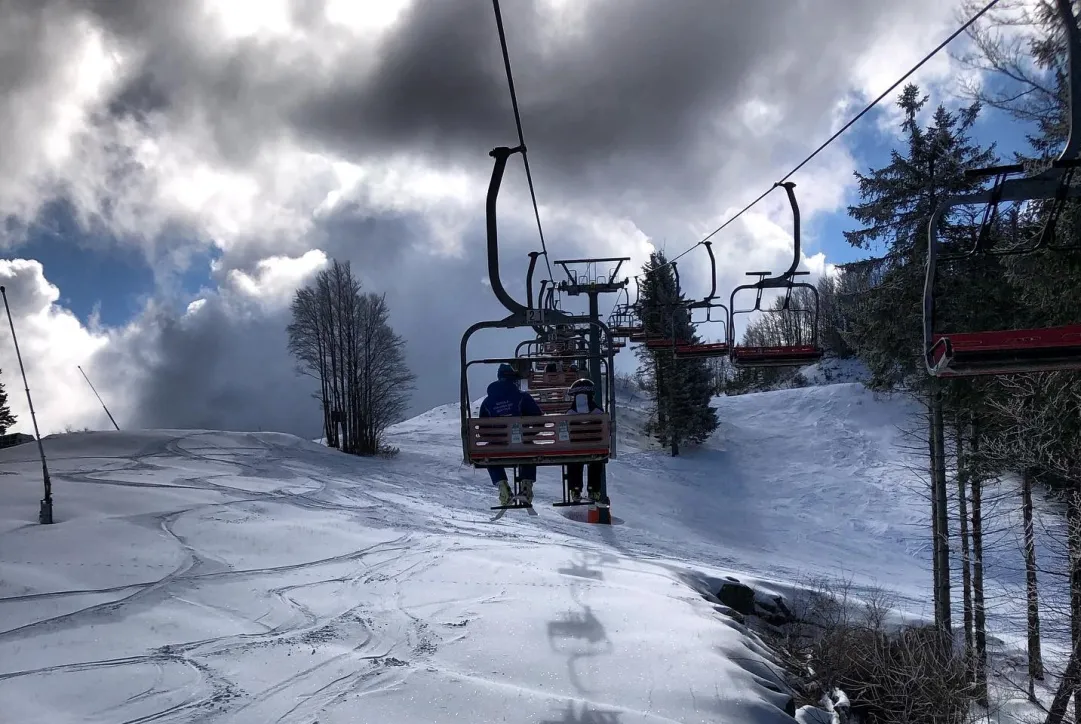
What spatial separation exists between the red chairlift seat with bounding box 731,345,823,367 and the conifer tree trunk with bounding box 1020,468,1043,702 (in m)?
4.87

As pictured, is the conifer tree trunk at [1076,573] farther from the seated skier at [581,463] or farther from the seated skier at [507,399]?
the seated skier at [507,399]

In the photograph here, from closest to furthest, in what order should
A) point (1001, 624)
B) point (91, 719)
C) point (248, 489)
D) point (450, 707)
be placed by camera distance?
point (91, 719) → point (450, 707) → point (248, 489) → point (1001, 624)

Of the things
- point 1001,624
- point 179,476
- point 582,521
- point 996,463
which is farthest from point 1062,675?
point 179,476

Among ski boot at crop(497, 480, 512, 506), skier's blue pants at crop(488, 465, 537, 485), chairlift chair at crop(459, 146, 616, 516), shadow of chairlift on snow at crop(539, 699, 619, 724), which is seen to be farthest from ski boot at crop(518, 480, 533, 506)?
shadow of chairlift on snow at crop(539, 699, 619, 724)

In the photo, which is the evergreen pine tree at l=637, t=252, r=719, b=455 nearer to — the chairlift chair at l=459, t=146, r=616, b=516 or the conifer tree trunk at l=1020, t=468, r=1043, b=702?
the conifer tree trunk at l=1020, t=468, r=1043, b=702

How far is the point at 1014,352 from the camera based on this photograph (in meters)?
4.18

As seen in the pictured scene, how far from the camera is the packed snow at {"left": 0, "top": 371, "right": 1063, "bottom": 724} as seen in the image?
21.1ft

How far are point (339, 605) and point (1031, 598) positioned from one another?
12.1m

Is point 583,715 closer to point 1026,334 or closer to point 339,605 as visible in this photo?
point 339,605

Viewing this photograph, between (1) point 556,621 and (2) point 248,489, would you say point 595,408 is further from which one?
(2) point 248,489

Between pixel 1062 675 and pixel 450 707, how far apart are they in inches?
376

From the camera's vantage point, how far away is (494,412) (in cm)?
860

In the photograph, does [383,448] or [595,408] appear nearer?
[595,408]

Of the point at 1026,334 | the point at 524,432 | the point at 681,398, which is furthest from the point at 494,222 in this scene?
the point at 681,398
